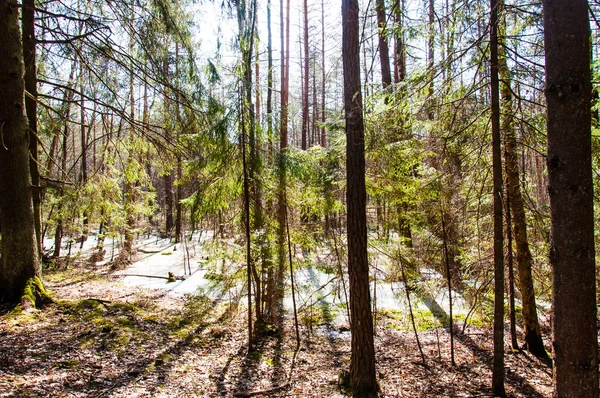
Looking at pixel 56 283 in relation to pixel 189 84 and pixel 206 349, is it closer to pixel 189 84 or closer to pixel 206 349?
pixel 206 349

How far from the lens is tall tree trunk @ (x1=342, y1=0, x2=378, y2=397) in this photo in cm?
462

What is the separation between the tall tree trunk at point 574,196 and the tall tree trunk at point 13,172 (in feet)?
22.3

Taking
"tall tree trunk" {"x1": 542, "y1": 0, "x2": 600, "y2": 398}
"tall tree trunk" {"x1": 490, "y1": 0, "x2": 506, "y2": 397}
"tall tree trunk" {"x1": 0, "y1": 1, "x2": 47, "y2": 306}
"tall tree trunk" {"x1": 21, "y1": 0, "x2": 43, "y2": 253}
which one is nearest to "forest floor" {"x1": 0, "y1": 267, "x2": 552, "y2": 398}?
"tall tree trunk" {"x1": 490, "y1": 0, "x2": 506, "y2": 397}

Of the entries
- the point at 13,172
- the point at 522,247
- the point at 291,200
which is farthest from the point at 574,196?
the point at 13,172

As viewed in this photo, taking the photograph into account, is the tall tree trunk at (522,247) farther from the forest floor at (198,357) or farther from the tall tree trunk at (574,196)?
the tall tree trunk at (574,196)

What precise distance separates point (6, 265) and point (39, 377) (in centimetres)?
246

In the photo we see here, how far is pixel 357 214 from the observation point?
183 inches

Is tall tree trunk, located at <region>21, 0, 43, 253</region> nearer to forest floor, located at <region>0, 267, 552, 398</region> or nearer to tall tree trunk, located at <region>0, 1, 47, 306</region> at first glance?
tall tree trunk, located at <region>0, 1, 47, 306</region>

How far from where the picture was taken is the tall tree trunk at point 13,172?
525 cm

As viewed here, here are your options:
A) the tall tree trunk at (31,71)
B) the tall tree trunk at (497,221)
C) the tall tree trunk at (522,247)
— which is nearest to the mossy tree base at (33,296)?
the tall tree trunk at (31,71)

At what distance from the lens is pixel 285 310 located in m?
8.59

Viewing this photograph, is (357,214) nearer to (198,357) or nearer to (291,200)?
(291,200)

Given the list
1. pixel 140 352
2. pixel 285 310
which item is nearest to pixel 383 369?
pixel 285 310

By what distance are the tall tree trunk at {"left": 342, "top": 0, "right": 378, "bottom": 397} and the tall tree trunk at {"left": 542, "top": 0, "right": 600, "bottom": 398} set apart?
2.50 m
